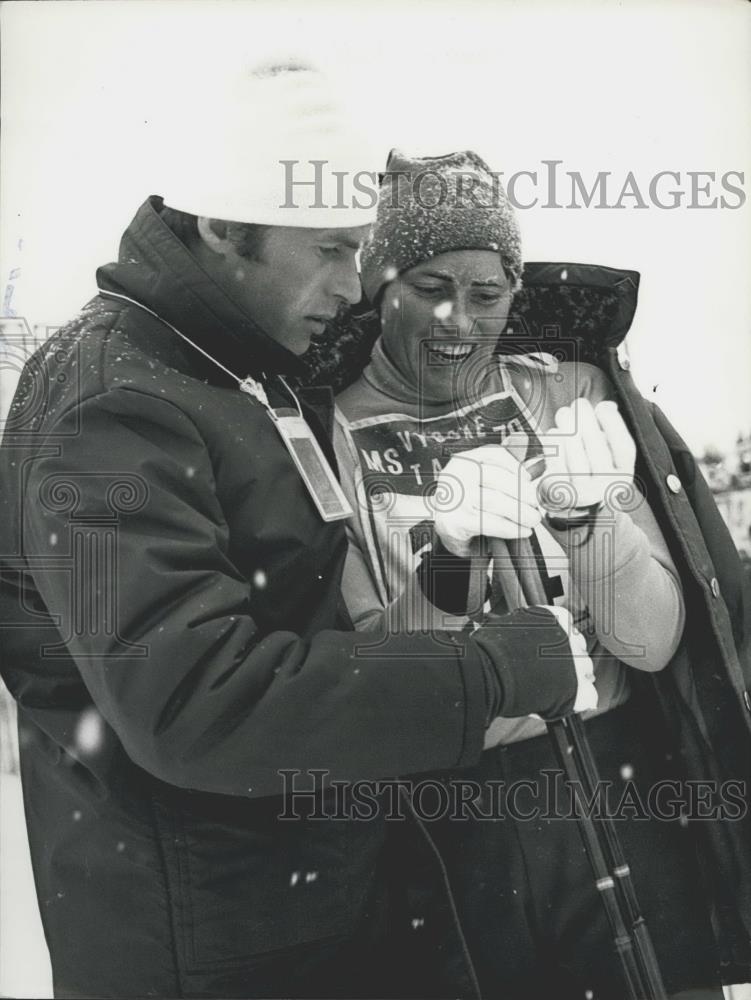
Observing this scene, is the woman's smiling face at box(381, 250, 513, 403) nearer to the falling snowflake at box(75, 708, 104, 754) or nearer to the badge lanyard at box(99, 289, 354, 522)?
the badge lanyard at box(99, 289, 354, 522)

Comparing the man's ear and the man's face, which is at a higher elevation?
the man's ear

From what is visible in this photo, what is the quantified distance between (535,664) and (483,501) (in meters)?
0.24

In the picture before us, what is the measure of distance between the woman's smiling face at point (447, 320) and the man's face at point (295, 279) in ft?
0.40

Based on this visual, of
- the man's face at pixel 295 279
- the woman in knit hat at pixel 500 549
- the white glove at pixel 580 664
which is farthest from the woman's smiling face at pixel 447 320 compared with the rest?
the white glove at pixel 580 664

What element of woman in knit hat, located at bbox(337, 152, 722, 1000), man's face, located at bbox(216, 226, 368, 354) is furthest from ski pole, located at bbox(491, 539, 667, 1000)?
man's face, located at bbox(216, 226, 368, 354)

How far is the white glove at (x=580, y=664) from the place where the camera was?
1.51 meters

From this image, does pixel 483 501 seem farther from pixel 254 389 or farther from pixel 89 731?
pixel 89 731

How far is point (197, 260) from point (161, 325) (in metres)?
0.11

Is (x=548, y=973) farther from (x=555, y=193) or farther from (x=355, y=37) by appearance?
(x=355, y=37)

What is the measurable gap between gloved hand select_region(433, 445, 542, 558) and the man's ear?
1.43 ft

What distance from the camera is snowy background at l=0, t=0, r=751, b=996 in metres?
1.66

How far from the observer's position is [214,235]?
4.94ft

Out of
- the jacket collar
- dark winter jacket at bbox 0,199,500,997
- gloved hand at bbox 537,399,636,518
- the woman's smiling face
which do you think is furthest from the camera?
the woman's smiling face

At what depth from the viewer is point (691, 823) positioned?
5.68 ft
